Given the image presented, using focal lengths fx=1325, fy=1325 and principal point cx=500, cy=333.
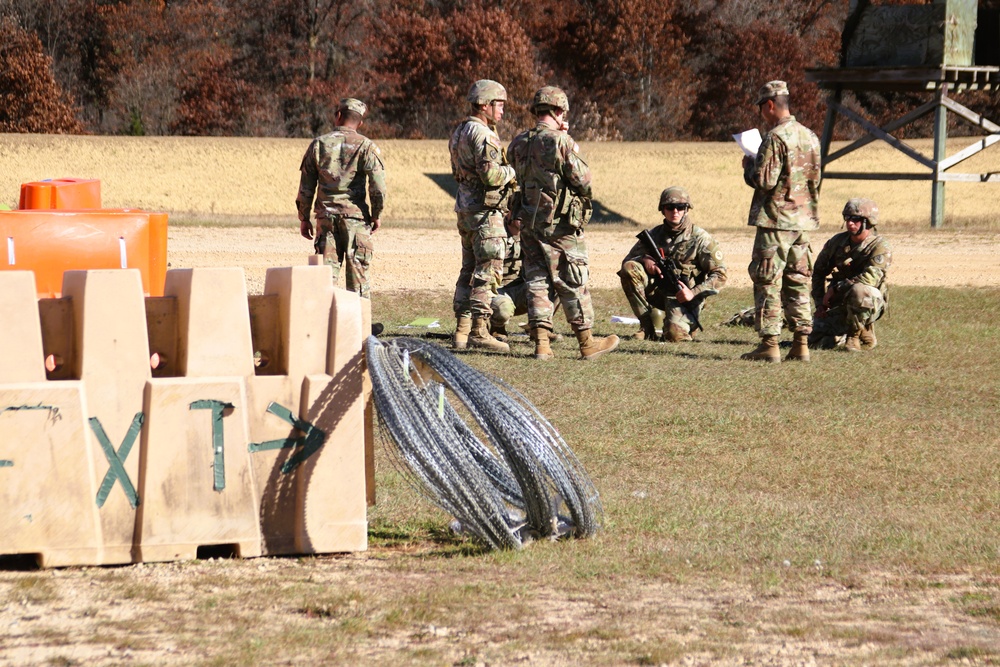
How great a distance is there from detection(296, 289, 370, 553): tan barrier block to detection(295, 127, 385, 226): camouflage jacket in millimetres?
5694

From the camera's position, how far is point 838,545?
5.52 metres

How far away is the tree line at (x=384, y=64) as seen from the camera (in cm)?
3197

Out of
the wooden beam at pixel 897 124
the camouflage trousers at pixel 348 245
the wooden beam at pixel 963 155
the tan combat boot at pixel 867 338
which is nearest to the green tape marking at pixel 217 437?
the camouflage trousers at pixel 348 245

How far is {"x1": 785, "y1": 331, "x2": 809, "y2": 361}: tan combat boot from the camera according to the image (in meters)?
10.3

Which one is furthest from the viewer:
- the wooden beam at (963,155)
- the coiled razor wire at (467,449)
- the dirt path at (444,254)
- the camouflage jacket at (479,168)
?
the wooden beam at (963,155)

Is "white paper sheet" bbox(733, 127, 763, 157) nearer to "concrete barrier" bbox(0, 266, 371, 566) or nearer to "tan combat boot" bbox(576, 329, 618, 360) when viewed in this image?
"tan combat boot" bbox(576, 329, 618, 360)

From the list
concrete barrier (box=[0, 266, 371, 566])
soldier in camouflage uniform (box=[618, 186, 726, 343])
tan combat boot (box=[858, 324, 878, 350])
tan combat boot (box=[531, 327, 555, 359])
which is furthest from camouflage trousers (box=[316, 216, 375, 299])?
concrete barrier (box=[0, 266, 371, 566])

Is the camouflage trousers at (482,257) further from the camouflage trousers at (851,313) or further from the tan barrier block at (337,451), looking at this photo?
the tan barrier block at (337,451)

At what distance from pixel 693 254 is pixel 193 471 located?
7.11 metres

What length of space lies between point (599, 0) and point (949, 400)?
27693mm

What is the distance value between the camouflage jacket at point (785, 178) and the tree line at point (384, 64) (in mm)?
20081

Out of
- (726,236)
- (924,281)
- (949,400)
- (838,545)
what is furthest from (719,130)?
(838,545)

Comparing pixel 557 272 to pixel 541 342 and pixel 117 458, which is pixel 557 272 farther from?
pixel 117 458

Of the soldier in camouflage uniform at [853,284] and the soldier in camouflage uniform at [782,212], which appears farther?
the soldier in camouflage uniform at [853,284]
